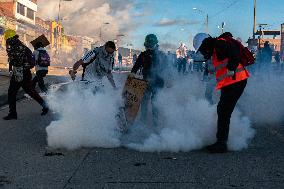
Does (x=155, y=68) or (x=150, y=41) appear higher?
(x=150, y=41)

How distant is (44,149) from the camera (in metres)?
5.95

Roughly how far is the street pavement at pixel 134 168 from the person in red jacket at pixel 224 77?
280 millimetres

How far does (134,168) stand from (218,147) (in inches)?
53.8

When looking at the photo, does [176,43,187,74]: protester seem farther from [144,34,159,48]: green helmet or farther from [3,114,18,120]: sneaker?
[144,34,159,48]: green helmet

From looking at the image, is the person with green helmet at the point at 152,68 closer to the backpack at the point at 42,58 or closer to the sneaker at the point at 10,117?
the sneaker at the point at 10,117

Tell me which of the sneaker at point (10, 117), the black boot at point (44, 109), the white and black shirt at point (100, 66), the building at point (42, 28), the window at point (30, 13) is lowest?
the sneaker at point (10, 117)

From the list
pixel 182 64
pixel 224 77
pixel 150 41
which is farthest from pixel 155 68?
pixel 182 64

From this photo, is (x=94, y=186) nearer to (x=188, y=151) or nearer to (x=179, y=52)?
(x=188, y=151)

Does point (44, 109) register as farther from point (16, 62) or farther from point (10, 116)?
point (16, 62)

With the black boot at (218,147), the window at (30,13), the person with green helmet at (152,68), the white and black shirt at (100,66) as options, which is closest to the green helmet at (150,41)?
the person with green helmet at (152,68)

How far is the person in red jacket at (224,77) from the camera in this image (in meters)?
5.72

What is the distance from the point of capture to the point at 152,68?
739 cm

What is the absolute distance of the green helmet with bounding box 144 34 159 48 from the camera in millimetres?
7207

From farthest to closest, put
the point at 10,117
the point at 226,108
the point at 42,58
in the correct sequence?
the point at 42,58, the point at 10,117, the point at 226,108
